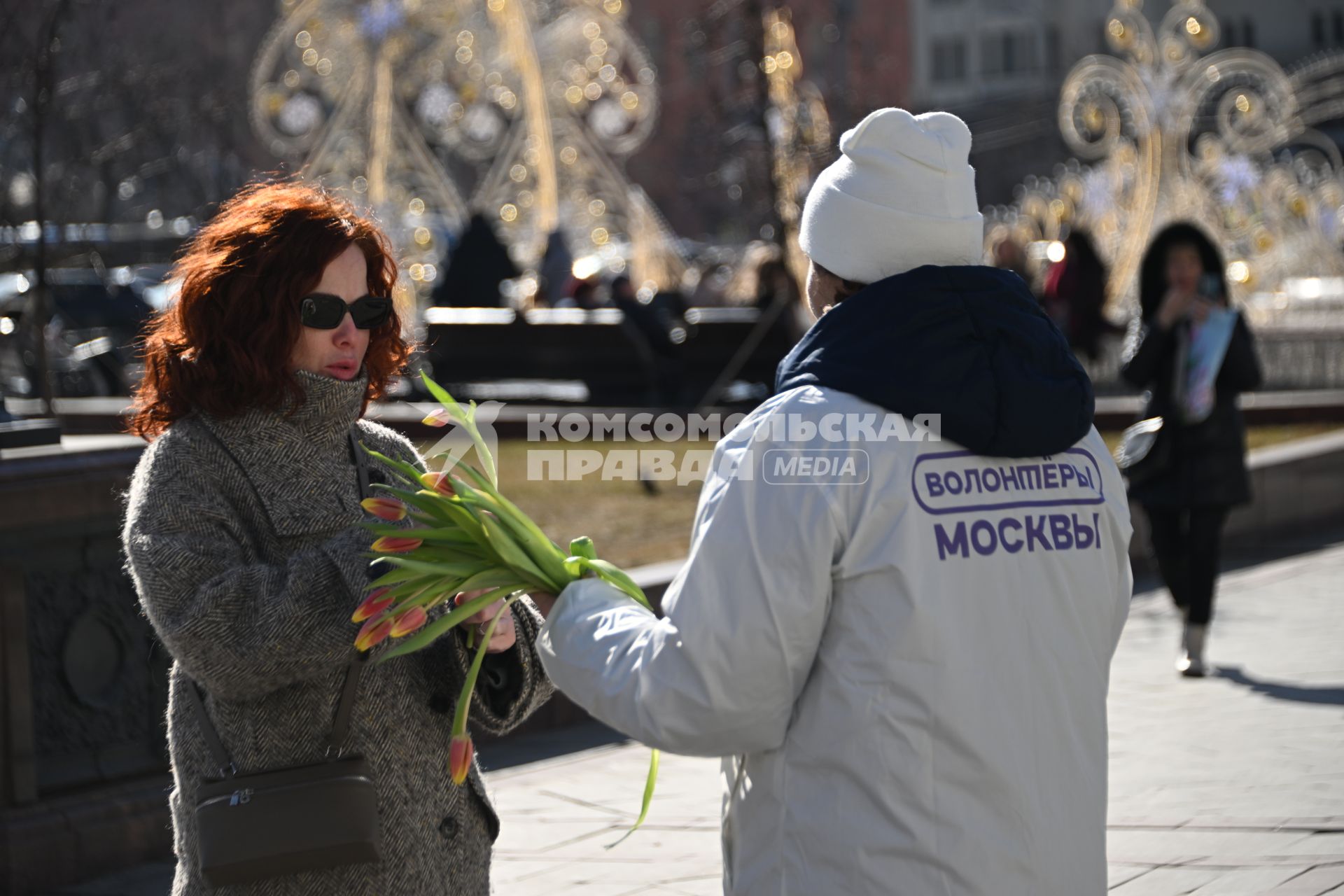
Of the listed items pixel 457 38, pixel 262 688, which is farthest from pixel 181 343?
pixel 457 38

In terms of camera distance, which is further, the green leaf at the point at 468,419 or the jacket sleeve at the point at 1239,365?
the jacket sleeve at the point at 1239,365

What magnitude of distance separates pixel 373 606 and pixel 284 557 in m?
0.29

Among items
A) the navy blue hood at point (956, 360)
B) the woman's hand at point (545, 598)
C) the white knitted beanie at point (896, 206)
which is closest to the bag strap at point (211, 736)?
the woman's hand at point (545, 598)

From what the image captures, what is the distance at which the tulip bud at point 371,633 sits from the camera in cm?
261

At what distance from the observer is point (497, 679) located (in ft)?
9.70

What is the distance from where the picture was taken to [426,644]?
2680 mm

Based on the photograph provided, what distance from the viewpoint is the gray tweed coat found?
268 centimetres

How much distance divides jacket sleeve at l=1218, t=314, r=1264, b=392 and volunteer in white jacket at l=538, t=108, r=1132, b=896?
521cm

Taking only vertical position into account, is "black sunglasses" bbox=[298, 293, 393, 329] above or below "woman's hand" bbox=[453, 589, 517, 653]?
above

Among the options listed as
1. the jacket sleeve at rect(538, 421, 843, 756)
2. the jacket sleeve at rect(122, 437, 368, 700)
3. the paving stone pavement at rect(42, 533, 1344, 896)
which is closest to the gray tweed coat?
the jacket sleeve at rect(122, 437, 368, 700)

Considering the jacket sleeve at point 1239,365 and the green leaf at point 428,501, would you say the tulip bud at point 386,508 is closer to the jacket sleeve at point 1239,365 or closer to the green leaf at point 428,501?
the green leaf at point 428,501

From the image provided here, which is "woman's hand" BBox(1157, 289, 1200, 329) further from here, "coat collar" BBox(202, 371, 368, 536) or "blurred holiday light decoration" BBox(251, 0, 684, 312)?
"blurred holiday light decoration" BBox(251, 0, 684, 312)

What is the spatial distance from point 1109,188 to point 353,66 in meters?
8.99

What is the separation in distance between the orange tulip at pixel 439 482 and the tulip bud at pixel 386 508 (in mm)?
65
